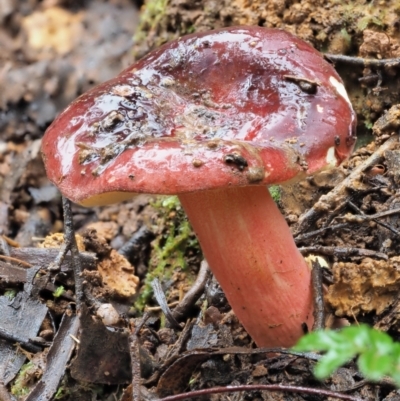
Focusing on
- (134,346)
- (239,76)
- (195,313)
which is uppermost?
(239,76)

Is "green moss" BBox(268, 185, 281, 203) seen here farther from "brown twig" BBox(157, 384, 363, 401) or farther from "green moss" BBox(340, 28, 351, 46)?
"brown twig" BBox(157, 384, 363, 401)

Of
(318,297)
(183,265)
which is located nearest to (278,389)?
(318,297)

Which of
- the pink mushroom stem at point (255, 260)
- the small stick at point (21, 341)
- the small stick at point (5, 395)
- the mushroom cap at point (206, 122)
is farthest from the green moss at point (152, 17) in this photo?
the small stick at point (5, 395)

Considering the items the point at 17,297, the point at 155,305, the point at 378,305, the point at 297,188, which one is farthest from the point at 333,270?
the point at 17,297

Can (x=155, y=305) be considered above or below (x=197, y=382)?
below

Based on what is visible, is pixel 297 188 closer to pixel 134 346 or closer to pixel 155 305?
pixel 155 305

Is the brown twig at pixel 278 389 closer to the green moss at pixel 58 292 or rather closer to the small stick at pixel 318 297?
the small stick at pixel 318 297

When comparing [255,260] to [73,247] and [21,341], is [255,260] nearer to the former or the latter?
[73,247]
